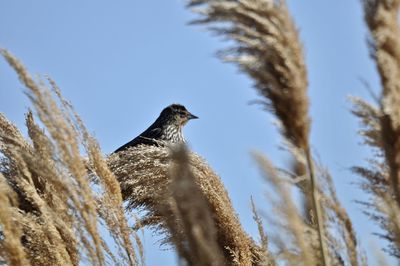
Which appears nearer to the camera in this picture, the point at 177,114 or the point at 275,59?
the point at 275,59

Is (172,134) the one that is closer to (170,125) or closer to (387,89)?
(170,125)

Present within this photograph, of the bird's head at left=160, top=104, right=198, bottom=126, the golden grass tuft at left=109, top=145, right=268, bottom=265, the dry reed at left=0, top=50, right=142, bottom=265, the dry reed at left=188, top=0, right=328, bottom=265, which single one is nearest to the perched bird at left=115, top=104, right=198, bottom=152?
the bird's head at left=160, top=104, right=198, bottom=126

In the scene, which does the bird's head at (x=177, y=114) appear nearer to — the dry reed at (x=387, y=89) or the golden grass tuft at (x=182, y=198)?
the golden grass tuft at (x=182, y=198)

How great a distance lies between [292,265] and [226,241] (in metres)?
1.35

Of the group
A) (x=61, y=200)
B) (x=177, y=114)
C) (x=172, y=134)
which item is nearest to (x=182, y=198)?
(x=61, y=200)

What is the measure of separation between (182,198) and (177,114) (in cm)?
995

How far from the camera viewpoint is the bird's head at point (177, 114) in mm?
11172

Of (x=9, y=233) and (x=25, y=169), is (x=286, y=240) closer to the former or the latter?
(x=9, y=233)

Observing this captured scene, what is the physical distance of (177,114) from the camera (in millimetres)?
11398

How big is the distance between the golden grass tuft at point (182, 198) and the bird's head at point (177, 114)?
5940mm

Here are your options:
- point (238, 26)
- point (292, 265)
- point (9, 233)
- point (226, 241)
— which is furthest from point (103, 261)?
point (226, 241)

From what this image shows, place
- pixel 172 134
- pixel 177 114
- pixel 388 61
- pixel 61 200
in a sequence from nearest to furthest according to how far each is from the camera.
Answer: pixel 388 61
pixel 61 200
pixel 172 134
pixel 177 114

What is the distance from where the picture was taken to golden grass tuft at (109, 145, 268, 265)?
57.6 inches

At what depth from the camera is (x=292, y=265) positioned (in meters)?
2.33
